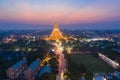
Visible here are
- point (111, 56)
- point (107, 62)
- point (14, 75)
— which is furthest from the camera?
point (111, 56)

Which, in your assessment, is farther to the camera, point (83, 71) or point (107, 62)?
point (107, 62)

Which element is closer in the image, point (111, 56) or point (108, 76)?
point (108, 76)

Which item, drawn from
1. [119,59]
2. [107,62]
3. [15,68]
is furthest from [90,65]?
[15,68]

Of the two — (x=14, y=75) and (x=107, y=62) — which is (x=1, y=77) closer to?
(x=14, y=75)

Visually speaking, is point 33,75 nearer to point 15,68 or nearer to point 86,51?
point 15,68

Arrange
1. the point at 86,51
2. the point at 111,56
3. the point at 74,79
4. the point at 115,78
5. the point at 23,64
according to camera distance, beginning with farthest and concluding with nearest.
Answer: the point at 86,51, the point at 111,56, the point at 23,64, the point at 115,78, the point at 74,79

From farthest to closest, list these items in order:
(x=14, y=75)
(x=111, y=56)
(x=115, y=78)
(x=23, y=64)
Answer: (x=111, y=56) → (x=23, y=64) → (x=14, y=75) → (x=115, y=78)

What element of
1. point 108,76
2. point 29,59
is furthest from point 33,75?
point 29,59

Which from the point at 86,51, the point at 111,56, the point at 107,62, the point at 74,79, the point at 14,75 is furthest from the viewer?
the point at 86,51
